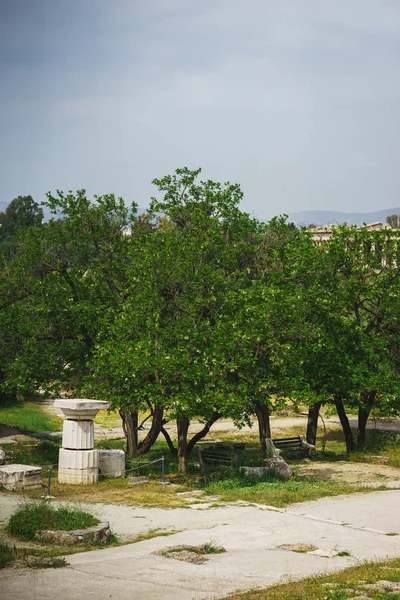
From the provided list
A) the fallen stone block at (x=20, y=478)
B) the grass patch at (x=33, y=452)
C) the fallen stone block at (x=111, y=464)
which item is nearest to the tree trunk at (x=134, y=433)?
the grass patch at (x=33, y=452)

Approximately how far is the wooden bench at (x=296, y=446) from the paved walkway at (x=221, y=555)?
29.1 feet

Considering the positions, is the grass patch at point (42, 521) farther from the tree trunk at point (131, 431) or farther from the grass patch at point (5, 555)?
the tree trunk at point (131, 431)

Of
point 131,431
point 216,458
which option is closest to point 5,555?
point 216,458

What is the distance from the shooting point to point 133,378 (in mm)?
25359

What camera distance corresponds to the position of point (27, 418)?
45375 mm

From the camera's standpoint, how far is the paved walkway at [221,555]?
13.0 metres

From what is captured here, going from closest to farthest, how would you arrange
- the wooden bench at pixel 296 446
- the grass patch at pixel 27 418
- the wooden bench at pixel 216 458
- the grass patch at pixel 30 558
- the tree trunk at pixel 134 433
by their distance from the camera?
the grass patch at pixel 30 558 → the wooden bench at pixel 216 458 → the tree trunk at pixel 134 433 → the wooden bench at pixel 296 446 → the grass patch at pixel 27 418

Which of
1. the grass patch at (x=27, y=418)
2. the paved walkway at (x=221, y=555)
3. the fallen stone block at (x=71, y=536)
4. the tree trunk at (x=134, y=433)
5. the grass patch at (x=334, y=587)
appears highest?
the grass patch at (x=27, y=418)

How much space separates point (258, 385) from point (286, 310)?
104 inches

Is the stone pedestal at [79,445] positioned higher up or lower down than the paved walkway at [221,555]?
higher up

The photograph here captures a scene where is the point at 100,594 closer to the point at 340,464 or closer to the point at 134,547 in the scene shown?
the point at 134,547

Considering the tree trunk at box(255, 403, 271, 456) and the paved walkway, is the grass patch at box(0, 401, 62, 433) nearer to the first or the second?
the tree trunk at box(255, 403, 271, 456)

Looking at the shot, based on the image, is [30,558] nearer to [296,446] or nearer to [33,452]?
[33,452]

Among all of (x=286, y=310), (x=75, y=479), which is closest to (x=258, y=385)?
(x=286, y=310)
